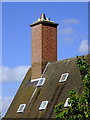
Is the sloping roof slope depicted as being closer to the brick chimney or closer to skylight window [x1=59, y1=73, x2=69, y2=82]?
skylight window [x1=59, y1=73, x2=69, y2=82]

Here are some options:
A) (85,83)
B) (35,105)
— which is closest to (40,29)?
(35,105)

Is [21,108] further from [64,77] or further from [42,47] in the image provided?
[42,47]

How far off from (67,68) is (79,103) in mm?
15079

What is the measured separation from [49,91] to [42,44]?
5.98 metres

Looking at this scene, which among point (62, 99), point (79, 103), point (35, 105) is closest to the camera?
point (79, 103)

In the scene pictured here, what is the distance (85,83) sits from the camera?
1683 cm

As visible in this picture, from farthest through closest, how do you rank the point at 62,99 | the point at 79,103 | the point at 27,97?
the point at 27,97
the point at 62,99
the point at 79,103

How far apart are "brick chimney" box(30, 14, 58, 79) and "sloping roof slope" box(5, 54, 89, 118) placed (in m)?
0.94

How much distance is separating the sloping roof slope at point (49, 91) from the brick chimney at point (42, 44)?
942 mm

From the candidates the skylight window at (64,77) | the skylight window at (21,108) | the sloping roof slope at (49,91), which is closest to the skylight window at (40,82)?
the sloping roof slope at (49,91)

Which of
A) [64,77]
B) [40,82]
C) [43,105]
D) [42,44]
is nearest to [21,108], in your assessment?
[40,82]

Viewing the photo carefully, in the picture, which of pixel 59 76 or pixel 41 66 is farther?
pixel 41 66

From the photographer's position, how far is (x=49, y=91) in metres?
31.2

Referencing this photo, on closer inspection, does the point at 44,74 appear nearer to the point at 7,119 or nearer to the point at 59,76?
the point at 59,76
